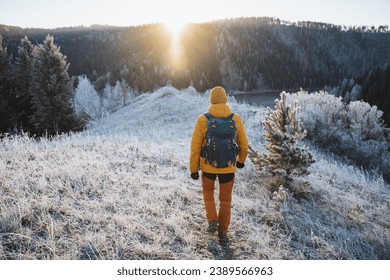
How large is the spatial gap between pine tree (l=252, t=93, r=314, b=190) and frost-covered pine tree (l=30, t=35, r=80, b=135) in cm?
2324

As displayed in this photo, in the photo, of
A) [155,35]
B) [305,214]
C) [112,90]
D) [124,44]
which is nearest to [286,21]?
[155,35]

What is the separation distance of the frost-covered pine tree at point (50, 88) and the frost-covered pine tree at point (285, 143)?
76.2 feet

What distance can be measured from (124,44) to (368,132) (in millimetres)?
122276

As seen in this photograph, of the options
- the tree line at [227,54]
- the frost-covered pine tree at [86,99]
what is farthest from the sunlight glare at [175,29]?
the frost-covered pine tree at [86,99]

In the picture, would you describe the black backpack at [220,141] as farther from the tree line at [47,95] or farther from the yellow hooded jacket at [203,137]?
the tree line at [47,95]

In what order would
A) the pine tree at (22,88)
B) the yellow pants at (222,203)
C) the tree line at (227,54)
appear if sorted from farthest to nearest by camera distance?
the tree line at (227,54) → the pine tree at (22,88) → the yellow pants at (222,203)

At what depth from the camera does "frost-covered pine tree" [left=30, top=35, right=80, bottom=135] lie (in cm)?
2586

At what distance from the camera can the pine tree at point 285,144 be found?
6684 millimetres

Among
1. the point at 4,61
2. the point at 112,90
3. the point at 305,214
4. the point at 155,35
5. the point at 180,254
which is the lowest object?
the point at 112,90

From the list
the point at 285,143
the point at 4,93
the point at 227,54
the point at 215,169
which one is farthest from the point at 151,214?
the point at 227,54

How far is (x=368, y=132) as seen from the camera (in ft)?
66.7

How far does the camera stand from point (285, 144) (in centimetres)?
668

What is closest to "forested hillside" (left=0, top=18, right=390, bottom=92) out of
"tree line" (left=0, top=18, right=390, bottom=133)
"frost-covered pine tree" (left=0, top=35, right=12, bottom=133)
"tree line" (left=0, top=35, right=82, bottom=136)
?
"tree line" (left=0, top=18, right=390, bottom=133)

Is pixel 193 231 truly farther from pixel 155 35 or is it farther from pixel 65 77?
pixel 155 35
